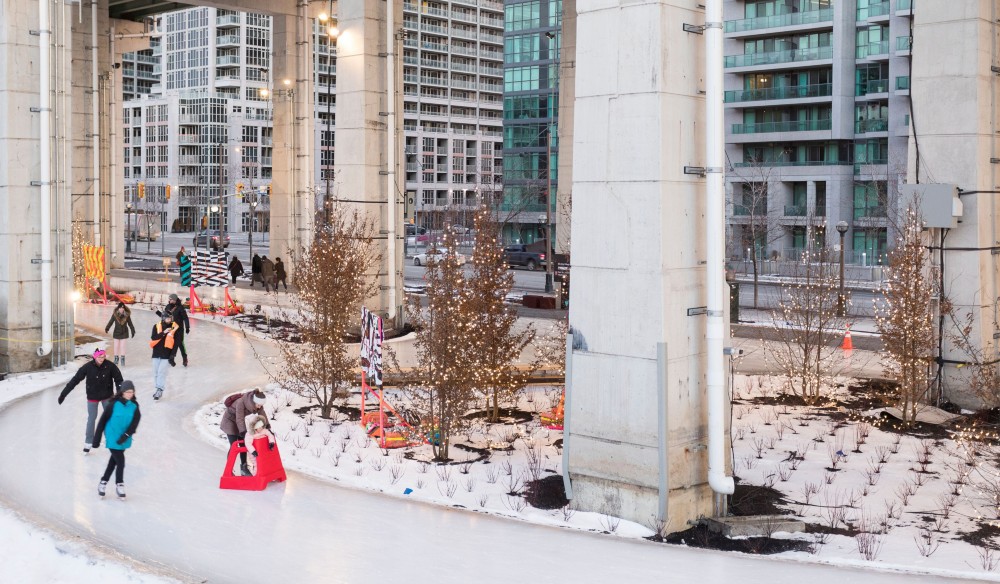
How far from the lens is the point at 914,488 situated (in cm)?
1645

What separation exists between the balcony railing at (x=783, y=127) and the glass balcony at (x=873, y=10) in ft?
21.8

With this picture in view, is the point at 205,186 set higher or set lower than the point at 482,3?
lower

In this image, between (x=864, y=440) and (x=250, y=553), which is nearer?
(x=250, y=553)

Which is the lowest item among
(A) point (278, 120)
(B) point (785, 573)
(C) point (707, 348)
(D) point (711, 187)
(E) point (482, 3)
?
(B) point (785, 573)

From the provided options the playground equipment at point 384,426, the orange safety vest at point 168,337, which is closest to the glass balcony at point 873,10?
the orange safety vest at point 168,337

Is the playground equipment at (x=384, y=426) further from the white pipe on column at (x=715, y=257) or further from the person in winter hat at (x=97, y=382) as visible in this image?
the white pipe on column at (x=715, y=257)

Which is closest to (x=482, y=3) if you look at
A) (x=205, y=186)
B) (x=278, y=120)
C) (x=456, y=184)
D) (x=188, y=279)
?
(x=456, y=184)

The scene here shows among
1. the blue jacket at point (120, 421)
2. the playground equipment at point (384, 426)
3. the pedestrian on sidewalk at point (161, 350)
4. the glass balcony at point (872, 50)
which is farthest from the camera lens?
the glass balcony at point (872, 50)

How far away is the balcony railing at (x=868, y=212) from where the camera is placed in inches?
2439

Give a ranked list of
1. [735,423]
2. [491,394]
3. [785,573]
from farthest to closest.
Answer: [491,394] < [735,423] < [785,573]

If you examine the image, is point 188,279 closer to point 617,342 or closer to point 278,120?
point 278,120

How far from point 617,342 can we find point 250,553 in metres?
5.02

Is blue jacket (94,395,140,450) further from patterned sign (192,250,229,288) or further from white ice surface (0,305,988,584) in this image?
patterned sign (192,250,229,288)

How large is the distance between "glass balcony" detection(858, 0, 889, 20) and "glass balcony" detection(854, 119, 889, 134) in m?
6.25
